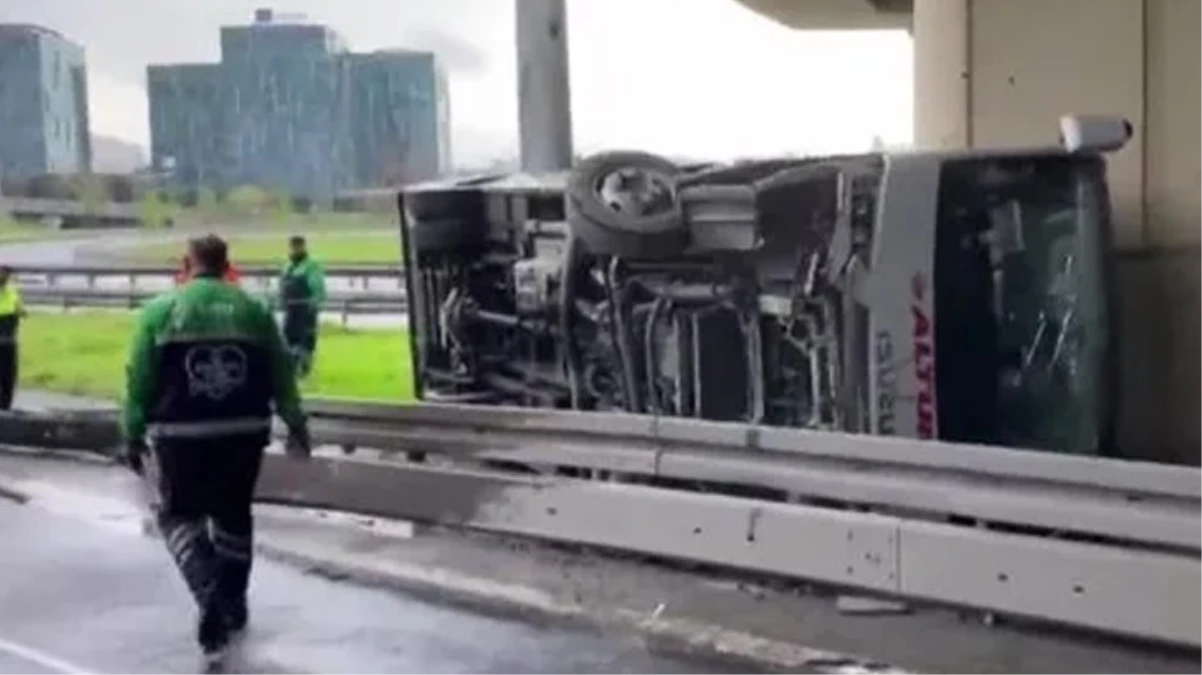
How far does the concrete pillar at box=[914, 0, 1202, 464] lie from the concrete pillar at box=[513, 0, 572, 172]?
348cm

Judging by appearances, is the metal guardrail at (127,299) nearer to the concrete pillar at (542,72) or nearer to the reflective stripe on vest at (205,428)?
the concrete pillar at (542,72)

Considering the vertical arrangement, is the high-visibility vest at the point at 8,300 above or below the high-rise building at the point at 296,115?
below

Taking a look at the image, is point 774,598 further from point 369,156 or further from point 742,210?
point 369,156

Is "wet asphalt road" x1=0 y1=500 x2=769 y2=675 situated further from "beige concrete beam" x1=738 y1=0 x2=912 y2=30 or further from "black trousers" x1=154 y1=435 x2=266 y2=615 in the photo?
"beige concrete beam" x1=738 y1=0 x2=912 y2=30

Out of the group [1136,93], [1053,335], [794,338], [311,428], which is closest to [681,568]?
[794,338]

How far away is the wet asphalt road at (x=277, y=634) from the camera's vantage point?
843cm

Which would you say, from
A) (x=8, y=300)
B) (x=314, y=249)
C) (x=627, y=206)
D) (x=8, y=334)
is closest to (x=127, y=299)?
(x=8, y=300)

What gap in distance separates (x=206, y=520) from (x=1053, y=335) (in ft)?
14.5

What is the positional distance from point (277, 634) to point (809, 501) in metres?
2.46

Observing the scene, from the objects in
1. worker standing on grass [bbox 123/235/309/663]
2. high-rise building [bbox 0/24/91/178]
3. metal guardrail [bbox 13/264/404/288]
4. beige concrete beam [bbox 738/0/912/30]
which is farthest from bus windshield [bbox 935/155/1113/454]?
beige concrete beam [bbox 738/0/912/30]

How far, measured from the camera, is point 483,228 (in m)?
13.7

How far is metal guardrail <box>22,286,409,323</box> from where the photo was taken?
19.0m

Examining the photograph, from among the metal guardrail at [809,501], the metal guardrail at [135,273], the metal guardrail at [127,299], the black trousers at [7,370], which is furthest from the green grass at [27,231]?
the metal guardrail at [809,501]

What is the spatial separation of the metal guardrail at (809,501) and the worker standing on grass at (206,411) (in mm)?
2033
